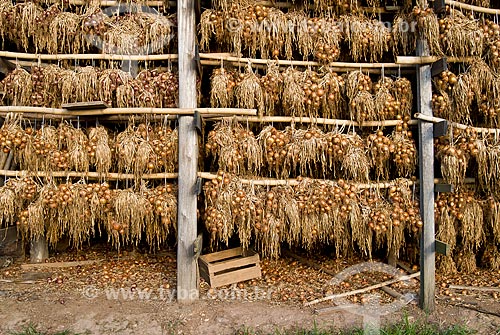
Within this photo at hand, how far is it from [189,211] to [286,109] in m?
1.53

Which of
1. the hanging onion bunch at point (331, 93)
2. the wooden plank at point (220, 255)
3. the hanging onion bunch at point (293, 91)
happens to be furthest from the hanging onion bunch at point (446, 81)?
the wooden plank at point (220, 255)

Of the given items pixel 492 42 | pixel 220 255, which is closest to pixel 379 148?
pixel 492 42

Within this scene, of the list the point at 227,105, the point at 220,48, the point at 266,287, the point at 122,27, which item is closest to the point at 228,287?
the point at 266,287

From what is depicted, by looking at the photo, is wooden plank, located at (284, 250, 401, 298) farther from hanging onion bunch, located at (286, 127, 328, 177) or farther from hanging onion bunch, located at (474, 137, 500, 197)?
hanging onion bunch, located at (474, 137, 500, 197)

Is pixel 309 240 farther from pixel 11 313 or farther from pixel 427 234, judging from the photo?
pixel 11 313

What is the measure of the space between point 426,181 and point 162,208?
2.81 meters

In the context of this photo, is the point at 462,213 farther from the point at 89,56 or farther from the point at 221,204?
the point at 89,56

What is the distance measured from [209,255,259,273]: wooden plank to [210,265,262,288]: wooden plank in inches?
2.5

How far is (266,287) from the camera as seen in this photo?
4082 millimetres

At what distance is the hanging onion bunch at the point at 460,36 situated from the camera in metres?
3.76

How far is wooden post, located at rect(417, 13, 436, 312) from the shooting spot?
3.77 m

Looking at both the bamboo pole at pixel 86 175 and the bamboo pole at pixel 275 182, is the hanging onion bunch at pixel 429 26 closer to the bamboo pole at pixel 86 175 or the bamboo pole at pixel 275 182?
the bamboo pole at pixel 275 182

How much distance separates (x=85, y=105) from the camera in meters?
3.57

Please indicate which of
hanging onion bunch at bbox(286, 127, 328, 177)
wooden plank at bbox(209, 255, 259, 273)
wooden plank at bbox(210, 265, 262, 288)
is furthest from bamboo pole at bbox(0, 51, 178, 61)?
wooden plank at bbox(210, 265, 262, 288)
